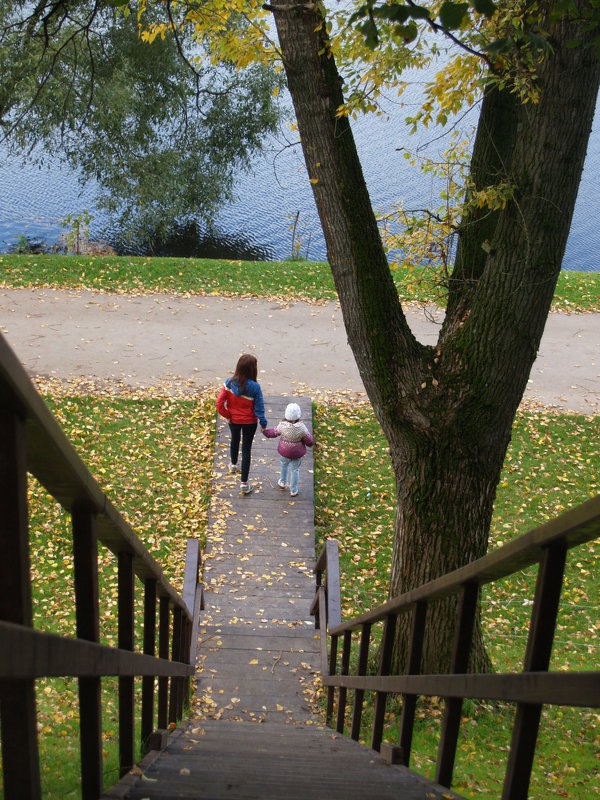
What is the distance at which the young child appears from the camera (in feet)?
31.0

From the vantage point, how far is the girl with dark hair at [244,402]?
9062mm

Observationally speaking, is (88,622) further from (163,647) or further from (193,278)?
(193,278)

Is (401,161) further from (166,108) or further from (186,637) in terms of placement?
(186,637)

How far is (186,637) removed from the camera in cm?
612

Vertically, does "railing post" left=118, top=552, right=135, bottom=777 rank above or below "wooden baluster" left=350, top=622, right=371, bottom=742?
above

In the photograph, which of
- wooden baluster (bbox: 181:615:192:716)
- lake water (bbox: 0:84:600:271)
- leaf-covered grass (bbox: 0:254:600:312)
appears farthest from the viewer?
lake water (bbox: 0:84:600:271)

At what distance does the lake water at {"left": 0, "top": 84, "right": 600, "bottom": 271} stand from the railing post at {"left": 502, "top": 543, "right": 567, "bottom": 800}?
67.6 feet

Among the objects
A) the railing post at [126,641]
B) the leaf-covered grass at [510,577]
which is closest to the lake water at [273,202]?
the leaf-covered grass at [510,577]

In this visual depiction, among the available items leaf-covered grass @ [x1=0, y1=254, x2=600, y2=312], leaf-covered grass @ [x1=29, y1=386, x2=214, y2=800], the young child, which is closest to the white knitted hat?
the young child

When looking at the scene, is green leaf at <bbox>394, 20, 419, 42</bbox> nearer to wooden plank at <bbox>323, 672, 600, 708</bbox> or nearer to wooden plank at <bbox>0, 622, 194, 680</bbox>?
wooden plank at <bbox>323, 672, 600, 708</bbox>

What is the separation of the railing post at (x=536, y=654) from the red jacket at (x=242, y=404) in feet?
23.5

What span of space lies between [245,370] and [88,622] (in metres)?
6.89

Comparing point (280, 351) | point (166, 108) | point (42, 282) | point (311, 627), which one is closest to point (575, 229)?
point (166, 108)

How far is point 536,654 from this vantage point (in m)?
2.02
